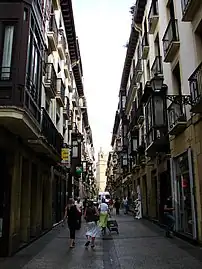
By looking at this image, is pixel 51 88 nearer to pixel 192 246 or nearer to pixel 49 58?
pixel 49 58

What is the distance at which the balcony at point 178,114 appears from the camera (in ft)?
43.9

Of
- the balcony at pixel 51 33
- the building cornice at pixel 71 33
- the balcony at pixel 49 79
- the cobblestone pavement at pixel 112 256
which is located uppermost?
the building cornice at pixel 71 33

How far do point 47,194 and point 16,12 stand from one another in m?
11.4

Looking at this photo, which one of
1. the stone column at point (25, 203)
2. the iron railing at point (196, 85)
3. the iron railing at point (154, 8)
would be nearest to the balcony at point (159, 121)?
the iron railing at point (196, 85)

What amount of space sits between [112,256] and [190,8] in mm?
8380

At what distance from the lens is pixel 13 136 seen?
1120 centimetres

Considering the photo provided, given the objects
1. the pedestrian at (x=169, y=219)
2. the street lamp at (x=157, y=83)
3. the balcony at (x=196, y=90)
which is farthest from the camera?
the pedestrian at (x=169, y=219)

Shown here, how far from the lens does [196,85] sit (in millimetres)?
11398

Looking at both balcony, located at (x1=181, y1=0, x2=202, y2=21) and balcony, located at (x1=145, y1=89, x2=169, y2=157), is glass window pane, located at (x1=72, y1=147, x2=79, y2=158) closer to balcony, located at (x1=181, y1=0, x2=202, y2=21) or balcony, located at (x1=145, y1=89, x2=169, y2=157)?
balcony, located at (x1=145, y1=89, x2=169, y2=157)

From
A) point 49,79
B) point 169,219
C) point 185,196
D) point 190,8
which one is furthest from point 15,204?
point 190,8

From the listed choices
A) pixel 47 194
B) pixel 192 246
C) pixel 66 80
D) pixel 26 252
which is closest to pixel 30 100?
pixel 26 252

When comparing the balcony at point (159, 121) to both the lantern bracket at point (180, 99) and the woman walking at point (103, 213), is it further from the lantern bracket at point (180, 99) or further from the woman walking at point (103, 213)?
the woman walking at point (103, 213)

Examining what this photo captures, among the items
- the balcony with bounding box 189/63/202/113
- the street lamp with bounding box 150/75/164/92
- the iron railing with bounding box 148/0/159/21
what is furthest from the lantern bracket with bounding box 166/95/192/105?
the iron railing with bounding box 148/0/159/21

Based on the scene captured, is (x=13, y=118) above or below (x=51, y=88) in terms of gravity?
below
